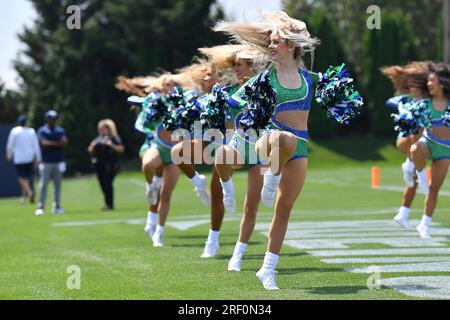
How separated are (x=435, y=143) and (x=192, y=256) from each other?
3.30 m

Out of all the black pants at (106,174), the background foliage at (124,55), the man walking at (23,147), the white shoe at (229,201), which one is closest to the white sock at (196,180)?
the white shoe at (229,201)

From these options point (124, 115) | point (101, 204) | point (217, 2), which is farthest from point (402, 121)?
point (217, 2)

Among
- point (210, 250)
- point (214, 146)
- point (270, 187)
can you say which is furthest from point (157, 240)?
point (270, 187)

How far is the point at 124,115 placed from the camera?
55.5 m

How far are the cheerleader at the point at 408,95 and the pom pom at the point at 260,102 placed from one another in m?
5.07

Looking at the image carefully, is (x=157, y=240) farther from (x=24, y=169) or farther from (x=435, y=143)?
(x=24, y=169)

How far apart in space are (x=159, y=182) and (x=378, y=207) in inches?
241

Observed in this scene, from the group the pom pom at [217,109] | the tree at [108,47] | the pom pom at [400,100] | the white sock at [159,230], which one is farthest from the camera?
the tree at [108,47]

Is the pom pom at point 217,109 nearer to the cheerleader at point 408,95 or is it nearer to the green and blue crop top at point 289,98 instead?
the green and blue crop top at point 289,98

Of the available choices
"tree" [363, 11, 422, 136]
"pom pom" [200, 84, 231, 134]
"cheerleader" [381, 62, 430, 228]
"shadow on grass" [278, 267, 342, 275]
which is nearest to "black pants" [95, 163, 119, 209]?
"cheerleader" [381, 62, 430, 228]

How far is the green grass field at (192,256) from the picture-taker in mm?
7387

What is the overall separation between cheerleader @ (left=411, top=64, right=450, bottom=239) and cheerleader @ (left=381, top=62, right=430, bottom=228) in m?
0.48

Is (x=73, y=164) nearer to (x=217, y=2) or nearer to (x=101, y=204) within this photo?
(x=217, y=2)

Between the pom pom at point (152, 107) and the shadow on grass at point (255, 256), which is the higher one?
the pom pom at point (152, 107)
